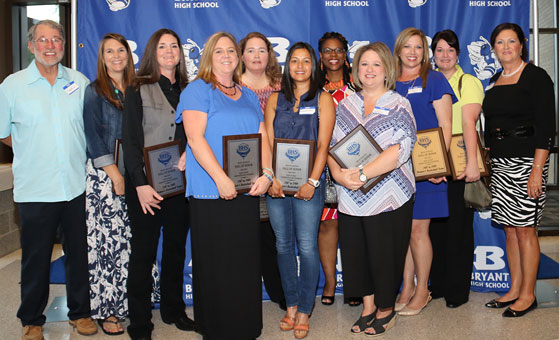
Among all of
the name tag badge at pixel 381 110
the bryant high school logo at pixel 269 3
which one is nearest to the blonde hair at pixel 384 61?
the name tag badge at pixel 381 110

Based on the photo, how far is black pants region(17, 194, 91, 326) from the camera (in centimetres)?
290

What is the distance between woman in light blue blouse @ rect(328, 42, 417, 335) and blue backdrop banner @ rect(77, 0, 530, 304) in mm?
1039

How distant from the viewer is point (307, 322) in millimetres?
3084

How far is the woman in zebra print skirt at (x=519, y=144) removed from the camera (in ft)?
10.4

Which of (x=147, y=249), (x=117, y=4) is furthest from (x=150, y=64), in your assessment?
(x=117, y=4)

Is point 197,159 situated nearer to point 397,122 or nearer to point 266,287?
point 397,122

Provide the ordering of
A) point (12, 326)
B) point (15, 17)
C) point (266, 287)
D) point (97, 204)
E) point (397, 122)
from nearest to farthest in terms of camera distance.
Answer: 1. point (397, 122)
2. point (97, 204)
3. point (12, 326)
4. point (266, 287)
5. point (15, 17)

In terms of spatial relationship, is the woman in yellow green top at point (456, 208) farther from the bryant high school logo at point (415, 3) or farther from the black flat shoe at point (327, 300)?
the black flat shoe at point (327, 300)

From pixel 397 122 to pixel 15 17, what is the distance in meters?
4.70

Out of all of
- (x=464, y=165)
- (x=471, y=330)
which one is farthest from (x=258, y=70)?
(x=471, y=330)

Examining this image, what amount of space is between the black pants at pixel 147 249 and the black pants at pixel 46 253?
0.38m

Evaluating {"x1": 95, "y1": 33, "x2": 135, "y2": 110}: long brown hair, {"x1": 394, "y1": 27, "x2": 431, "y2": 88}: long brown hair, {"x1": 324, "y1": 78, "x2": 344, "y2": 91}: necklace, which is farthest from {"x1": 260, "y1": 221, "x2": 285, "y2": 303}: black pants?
{"x1": 394, "y1": 27, "x2": 431, "y2": 88}: long brown hair

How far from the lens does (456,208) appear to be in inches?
137

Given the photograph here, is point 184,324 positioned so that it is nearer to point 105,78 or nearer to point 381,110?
point 105,78
